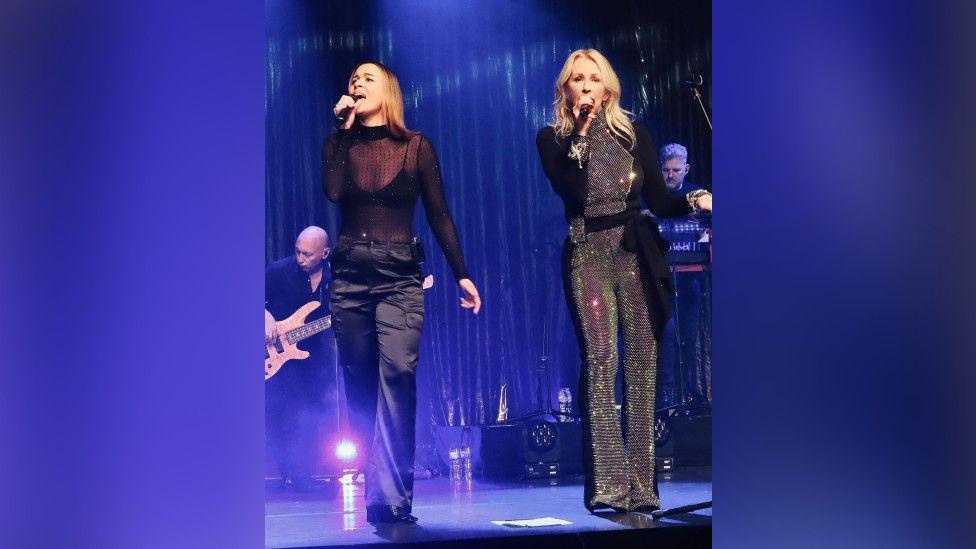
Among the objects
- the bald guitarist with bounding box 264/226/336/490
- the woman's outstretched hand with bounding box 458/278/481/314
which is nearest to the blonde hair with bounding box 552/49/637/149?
the woman's outstretched hand with bounding box 458/278/481/314

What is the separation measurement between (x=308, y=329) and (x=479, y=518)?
105 cm

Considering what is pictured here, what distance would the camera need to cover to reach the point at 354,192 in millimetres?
4227

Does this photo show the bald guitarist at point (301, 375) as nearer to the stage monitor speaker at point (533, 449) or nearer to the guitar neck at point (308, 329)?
the guitar neck at point (308, 329)

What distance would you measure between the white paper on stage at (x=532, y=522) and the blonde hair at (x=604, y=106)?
5.30ft

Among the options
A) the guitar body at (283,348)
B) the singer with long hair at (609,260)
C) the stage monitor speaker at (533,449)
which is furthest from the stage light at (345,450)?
the singer with long hair at (609,260)

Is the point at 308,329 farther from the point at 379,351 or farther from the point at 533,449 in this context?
the point at 533,449

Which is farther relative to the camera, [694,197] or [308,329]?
[694,197]

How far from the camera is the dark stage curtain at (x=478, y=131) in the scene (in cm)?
432

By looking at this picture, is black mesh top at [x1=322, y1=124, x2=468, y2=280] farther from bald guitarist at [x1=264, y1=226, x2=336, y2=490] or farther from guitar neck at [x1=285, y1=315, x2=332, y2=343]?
guitar neck at [x1=285, y1=315, x2=332, y2=343]

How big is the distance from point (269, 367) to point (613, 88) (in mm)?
1904

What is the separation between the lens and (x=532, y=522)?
4043 millimetres

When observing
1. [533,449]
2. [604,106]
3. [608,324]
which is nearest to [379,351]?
[533,449]
